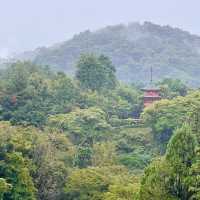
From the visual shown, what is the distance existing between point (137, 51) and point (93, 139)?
84843 millimetres

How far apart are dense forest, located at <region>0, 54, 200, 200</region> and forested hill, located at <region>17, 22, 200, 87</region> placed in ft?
183

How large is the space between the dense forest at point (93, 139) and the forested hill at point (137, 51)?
55.8 m

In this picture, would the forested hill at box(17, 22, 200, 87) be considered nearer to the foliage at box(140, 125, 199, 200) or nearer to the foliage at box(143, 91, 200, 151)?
the foliage at box(143, 91, 200, 151)

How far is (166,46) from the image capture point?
125 meters

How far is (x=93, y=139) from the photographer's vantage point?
38.0 m

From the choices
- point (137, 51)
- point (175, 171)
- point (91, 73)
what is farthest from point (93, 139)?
point (137, 51)

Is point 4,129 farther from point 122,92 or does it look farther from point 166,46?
point 166,46

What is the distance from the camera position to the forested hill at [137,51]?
11210 cm

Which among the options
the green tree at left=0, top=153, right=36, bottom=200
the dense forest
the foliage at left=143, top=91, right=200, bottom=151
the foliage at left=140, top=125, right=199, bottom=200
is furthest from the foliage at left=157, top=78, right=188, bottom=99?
the foliage at left=140, top=125, right=199, bottom=200

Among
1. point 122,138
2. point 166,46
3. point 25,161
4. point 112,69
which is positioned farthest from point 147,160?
point 166,46

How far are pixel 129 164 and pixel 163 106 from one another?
7160 millimetres

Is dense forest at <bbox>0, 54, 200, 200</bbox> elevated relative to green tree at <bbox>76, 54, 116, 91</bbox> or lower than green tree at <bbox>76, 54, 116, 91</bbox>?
lower

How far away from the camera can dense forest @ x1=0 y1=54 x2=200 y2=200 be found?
18.9m

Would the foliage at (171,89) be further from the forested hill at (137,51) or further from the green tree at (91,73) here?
the forested hill at (137,51)
